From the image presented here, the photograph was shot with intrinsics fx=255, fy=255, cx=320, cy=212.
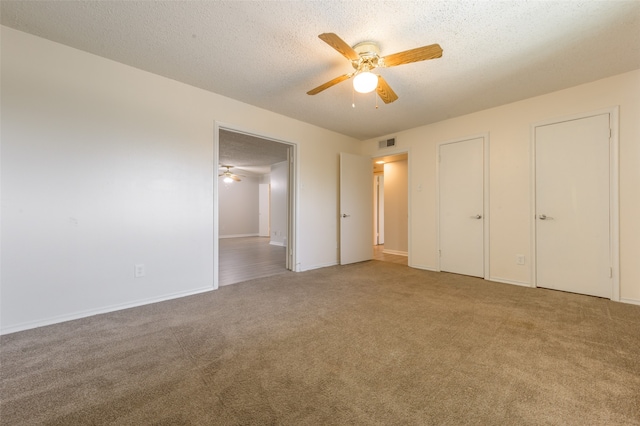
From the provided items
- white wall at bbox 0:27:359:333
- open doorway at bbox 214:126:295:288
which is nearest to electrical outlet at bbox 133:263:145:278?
white wall at bbox 0:27:359:333

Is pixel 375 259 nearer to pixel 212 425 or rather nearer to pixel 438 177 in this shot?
pixel 438 177

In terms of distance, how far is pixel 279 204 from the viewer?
7.85 m

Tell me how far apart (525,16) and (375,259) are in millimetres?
4182

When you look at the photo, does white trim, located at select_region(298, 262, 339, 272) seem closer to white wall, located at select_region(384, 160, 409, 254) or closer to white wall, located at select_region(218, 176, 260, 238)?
white wall, located at select_region(384, 160, 409, 254)

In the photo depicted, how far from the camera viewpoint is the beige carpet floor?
4.03ft

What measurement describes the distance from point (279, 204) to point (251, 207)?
8.98 feet

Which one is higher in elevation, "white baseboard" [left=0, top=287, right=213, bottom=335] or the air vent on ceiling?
the air vent on ceiling

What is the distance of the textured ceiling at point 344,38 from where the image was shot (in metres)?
1.85

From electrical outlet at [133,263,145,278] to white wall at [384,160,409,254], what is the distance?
193 inches

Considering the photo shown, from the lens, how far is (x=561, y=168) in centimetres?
310

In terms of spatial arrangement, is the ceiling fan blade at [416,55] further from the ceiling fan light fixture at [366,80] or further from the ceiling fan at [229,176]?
the ceiling fan at [229,176]

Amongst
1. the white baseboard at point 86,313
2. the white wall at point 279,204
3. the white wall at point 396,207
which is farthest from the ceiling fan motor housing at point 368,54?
the white wall at point 279,204

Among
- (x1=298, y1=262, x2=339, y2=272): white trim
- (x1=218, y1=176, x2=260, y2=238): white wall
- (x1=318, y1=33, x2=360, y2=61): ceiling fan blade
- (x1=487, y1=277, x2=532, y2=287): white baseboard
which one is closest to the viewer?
(x1=318, y1=33, x2=360, y2=61): ceiling fan blade

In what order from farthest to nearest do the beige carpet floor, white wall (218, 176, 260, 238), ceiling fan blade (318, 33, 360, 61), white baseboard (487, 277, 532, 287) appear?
white wall (218, 176, 260, 238)
white baseboard (487, 277, 532, 287)
ceiling fan blade (318, 33, 360, 61)
the beige carpet floor
